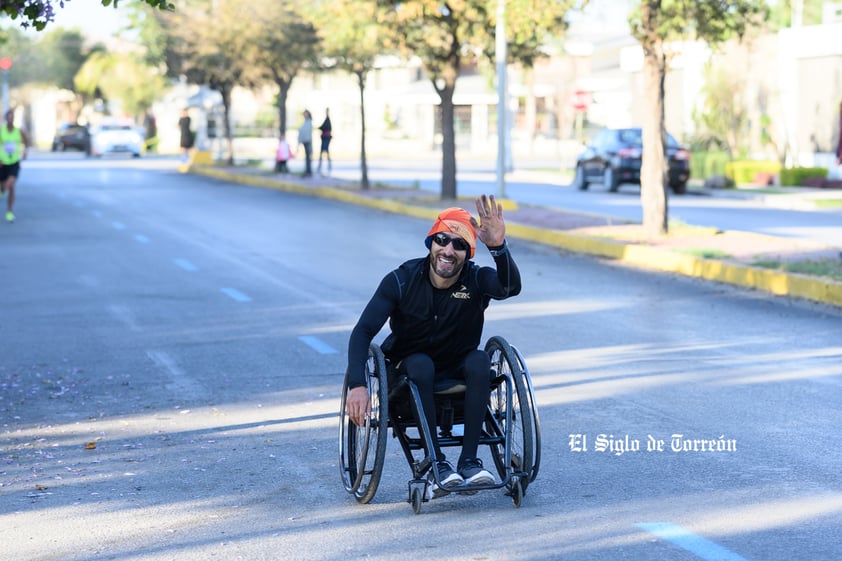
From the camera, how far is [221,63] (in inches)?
1967

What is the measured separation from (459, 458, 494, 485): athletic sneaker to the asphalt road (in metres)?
0.18

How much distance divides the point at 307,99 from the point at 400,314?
89267mm

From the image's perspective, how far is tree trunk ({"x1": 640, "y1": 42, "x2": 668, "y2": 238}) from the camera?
21234 millimetres

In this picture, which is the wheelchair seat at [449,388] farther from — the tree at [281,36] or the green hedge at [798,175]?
the tree at [281,36]

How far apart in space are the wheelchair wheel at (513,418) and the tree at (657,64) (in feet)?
46.8

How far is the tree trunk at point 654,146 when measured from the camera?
21234 millimetres

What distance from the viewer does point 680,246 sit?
19.5 meters

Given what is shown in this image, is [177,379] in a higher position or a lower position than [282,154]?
lower

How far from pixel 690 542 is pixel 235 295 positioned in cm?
1010

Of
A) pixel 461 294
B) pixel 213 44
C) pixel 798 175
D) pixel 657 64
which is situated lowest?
pixel 798 175

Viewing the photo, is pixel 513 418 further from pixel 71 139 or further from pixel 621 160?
pixel 71 139

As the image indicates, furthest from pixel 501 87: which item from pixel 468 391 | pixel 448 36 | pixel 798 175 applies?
pixel 468 391

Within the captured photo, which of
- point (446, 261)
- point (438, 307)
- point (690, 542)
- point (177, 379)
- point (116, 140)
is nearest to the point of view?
point (690, 542)

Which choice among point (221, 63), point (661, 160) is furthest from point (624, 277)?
point (221, 63)
